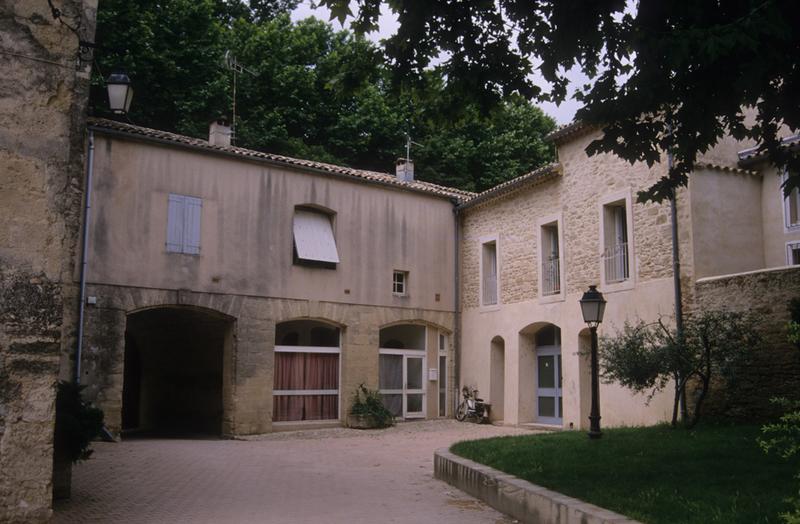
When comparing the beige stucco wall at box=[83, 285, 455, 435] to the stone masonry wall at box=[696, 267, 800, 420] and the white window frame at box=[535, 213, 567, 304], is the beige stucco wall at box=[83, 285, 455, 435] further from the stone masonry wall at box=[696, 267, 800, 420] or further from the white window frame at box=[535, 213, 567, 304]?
the stone masonry wall at box=[696, 267, 800, 420]

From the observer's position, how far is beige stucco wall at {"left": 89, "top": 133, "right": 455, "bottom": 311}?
16156mm

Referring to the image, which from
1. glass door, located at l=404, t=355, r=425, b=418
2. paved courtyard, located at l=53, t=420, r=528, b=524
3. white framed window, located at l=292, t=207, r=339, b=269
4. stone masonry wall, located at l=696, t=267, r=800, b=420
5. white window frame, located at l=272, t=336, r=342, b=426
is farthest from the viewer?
glass door, located at l=404, t=355, r=425, b=418

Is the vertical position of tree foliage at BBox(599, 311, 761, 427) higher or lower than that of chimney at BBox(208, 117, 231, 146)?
lower

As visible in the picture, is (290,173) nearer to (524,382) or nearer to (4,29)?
(524,382)

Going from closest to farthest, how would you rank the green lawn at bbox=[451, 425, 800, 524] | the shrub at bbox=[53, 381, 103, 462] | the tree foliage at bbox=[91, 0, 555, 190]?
the green lawn at bbox=[451, 425, 800, 524]
the shrub at bbox=[53, 381, 103, 462]
the tree foliage at bbox=[91, 0, 555, 190]

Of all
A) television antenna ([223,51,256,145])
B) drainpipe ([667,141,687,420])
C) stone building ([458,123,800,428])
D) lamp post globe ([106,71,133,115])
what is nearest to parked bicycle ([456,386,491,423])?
stone building ([458,123,800,428])

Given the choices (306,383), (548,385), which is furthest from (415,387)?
(548,385)

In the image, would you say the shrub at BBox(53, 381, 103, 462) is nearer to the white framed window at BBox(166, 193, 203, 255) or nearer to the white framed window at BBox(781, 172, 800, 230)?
the white framed window at BBox(166, 193, 203, 255)

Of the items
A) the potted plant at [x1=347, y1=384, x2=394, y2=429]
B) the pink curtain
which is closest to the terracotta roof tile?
the pink curtain

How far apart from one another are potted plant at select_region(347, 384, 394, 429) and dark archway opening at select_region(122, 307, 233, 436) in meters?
3.29

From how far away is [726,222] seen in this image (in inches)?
583

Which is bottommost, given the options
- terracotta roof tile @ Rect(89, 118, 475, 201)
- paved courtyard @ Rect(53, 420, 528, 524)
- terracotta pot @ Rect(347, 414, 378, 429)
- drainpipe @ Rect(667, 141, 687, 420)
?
paved courtyard @ Rect(53, 420, 528, 524)

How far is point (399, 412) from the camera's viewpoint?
2041 centimetres

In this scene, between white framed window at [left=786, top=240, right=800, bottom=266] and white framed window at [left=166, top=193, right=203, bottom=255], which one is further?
white framed window at [left=166, top=193, right=203, bottom=255]
